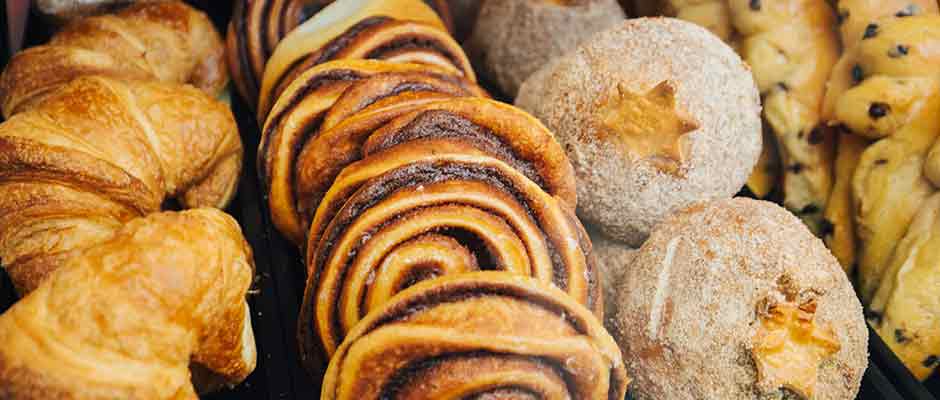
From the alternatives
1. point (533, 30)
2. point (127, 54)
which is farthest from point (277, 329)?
point (533, 30)

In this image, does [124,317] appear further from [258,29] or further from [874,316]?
[874,316]

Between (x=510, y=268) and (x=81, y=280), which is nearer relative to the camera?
(x=81, y=280)

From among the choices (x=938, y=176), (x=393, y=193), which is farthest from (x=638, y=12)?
(x=393, y=193)

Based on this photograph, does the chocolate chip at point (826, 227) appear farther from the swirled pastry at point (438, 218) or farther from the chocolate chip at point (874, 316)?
the swirled pastry at point (438, 218)

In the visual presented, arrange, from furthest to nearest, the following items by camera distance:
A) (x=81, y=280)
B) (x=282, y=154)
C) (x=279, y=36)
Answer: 1. (x=279, y=36)
2. (x=282, y=154)
3. (x=81, y=280)

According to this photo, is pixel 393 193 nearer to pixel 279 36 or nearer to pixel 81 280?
pixel 81 280

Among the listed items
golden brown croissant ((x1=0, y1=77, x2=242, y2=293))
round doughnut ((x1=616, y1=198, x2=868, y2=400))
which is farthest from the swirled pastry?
golden brown croissant ((x1=0, y1=77, x2=242, y2=293))
